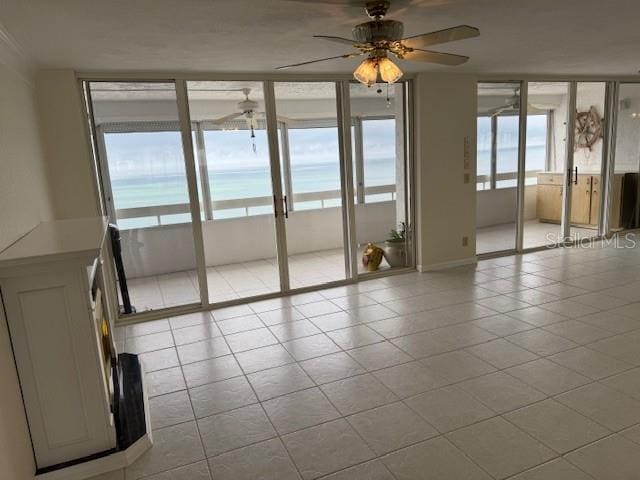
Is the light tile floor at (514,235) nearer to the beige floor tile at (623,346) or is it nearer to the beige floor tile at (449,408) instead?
the beige floor tile at (623,346)

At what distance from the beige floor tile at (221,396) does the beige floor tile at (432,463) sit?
998 millimetres

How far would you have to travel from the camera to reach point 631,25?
3221 millimetres

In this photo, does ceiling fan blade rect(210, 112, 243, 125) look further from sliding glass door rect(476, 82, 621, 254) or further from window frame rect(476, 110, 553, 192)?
sliding glass door rect(476, 82, 621, 254)

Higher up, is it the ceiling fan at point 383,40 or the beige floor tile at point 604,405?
the ceiling fan at point 383,40

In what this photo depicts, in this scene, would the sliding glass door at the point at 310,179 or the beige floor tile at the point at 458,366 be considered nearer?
the beige floor tile at the point at 458,366

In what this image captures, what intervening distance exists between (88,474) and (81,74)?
10.4ft

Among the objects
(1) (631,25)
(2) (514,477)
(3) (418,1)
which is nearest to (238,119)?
(3) (418,1)

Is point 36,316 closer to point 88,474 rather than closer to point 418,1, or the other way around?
point 88,474

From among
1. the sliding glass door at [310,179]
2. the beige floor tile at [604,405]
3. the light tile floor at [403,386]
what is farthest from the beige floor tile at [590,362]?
the sliding glass door at [310,179]

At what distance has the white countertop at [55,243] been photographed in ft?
6.29

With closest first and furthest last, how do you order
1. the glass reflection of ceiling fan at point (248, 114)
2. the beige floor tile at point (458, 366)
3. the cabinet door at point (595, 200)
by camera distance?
the beige floor tile at point (458, 366), the glass reflection of ceiling fan at point (248, 114), the cabinet door at point (595, 200)

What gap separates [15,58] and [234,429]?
2.71 meters

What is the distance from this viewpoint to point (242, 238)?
659 cm

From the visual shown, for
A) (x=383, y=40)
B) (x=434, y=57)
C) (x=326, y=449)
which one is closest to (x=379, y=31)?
(x=383, y=40)
